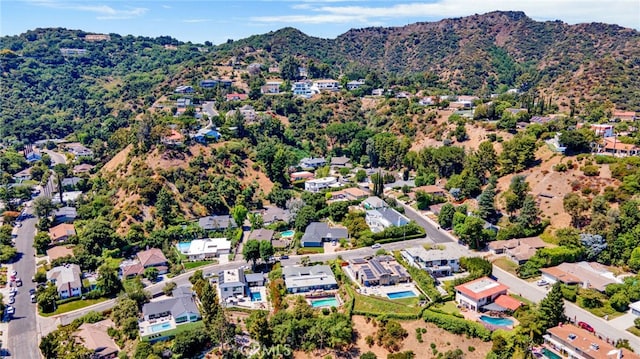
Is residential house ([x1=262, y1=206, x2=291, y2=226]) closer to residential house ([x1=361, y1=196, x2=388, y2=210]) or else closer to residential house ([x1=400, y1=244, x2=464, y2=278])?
residential house ([x1=361, y1=196, x2=388, y2=210])

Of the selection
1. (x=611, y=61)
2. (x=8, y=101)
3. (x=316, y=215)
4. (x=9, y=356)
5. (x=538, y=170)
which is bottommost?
(x=9, y=356)

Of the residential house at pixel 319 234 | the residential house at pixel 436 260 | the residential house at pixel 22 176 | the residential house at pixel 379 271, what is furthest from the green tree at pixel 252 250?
the residential house at pixel 22 176

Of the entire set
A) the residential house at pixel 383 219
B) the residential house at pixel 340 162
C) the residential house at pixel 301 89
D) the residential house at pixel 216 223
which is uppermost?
the residential house at pixel 301 89

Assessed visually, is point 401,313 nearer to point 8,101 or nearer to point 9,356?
point 9,356

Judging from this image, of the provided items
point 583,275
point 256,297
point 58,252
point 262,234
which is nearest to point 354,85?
point 262,234

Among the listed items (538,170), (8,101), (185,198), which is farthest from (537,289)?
(8,101)

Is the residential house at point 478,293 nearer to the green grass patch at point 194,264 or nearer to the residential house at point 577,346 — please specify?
the residential house at point 577,346

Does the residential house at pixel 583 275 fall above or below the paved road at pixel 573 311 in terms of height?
above

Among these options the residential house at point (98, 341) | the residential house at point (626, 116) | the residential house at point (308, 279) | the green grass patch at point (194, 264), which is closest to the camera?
the residential house at point (98, 341)
